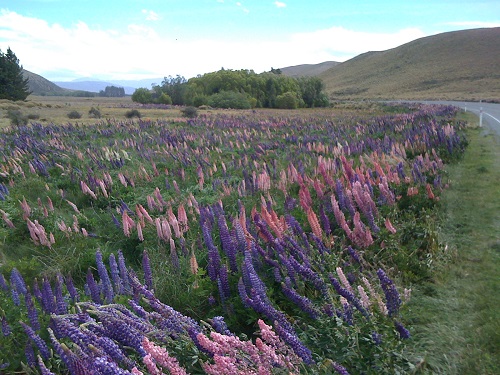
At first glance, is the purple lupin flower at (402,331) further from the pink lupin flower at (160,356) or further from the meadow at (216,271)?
the pink lupin flower at (160,356)

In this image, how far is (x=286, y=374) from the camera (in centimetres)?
246

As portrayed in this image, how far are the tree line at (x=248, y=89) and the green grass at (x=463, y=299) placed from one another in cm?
5167

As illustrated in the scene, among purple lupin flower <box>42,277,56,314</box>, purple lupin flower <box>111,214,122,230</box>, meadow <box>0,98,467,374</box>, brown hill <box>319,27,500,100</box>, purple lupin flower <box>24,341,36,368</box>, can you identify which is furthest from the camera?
brown hill <box>319,27,500,100</box>

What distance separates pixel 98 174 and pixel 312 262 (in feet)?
22.2

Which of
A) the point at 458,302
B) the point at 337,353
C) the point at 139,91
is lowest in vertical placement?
the point at 458,302

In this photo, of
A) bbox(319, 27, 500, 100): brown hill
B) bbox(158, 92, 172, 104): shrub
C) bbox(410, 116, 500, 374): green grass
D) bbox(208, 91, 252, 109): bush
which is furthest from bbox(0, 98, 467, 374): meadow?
bbox(319, 27, 500, 100): brown hill

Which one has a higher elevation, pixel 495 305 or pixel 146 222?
pixel 146 222

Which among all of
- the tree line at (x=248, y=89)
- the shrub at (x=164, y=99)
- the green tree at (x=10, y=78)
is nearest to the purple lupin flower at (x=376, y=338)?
the tree line at (x=248, y=89)

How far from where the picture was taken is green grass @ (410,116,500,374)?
3428mm

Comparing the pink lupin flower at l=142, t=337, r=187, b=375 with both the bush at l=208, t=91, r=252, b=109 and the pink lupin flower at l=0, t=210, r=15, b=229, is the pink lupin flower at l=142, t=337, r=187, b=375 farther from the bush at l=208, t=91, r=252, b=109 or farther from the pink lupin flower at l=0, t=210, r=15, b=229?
the bush at l=208, t=91, r=252, b=109

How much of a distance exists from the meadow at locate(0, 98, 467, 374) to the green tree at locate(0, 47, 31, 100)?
54631mm

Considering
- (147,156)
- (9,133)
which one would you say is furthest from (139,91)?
(147,156)

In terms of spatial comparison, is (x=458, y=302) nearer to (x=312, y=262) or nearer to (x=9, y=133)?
(x=312, y=262)

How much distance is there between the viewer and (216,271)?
157 inches
